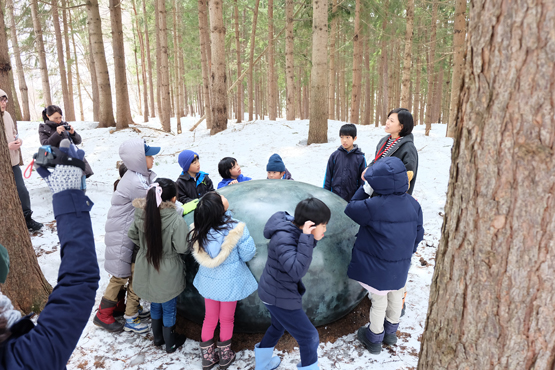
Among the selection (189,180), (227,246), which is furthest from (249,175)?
(227,246)

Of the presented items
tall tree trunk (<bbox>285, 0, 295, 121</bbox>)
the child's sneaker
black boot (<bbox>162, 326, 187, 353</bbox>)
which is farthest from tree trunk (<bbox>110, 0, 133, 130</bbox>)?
black boot (<bbox>162, 326, 187, 353</bbox>)

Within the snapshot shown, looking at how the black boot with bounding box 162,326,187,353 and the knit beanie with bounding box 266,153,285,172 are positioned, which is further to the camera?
the knit beanie with bounding box 266,153,285,172

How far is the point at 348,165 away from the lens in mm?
4414

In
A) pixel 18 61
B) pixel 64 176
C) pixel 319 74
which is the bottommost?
pixel 64 176

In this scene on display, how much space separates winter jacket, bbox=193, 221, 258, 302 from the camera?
267 cm

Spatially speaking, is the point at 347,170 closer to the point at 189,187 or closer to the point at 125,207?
the point at 189,187

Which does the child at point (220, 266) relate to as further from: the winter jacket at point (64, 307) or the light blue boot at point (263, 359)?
the winter jacket at point (64, 307)

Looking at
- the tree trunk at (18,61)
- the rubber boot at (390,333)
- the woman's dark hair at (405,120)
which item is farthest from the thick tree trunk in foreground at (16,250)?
the tree trunk at (18,61)

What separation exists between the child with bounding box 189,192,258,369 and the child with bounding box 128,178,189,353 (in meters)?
0.21

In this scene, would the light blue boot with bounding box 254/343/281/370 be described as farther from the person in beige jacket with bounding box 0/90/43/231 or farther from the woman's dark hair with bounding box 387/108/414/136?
the person in beige jacket with bounding box 0/90/43/231

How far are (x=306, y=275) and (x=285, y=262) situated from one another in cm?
66

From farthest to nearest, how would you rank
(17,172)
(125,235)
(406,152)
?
(17,172)
(406,152)
(125,235)

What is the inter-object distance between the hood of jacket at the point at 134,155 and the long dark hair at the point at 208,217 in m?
0.90

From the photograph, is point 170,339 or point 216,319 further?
point 170,339
